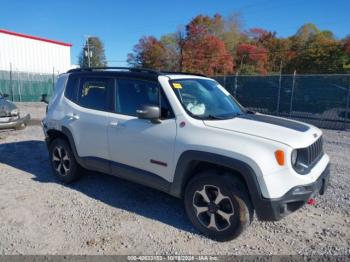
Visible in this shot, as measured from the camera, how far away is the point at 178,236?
3.59 m

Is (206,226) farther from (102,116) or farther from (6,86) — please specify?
(6,86)

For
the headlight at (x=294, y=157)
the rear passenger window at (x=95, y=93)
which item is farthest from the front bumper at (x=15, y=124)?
the headlight at (x=294, y=157)

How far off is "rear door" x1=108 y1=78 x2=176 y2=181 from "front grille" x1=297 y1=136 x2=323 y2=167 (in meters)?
1.42

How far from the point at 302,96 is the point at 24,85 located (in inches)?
851

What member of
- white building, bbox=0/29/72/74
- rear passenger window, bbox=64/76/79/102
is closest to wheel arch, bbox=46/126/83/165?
rear passenger window, bbox=64/76/79/102

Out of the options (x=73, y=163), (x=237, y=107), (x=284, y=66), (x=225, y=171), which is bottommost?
(x=73, y=163)

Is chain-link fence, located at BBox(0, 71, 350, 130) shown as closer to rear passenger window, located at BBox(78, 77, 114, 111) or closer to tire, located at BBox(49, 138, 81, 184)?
rear passenger window, located at BBox(78, 77, 114, 111)

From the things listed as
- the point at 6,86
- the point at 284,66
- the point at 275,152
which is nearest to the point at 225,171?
the point at 275,152

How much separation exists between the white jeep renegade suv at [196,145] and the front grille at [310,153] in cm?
1

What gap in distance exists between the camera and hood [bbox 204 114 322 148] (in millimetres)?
3225

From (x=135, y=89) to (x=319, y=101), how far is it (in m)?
9.95

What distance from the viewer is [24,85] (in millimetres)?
25078

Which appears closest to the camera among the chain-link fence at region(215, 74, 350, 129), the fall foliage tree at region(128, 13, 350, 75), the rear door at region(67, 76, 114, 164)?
the rear door at region(67, 76, 114, 164)

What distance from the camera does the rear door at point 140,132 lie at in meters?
3.77
